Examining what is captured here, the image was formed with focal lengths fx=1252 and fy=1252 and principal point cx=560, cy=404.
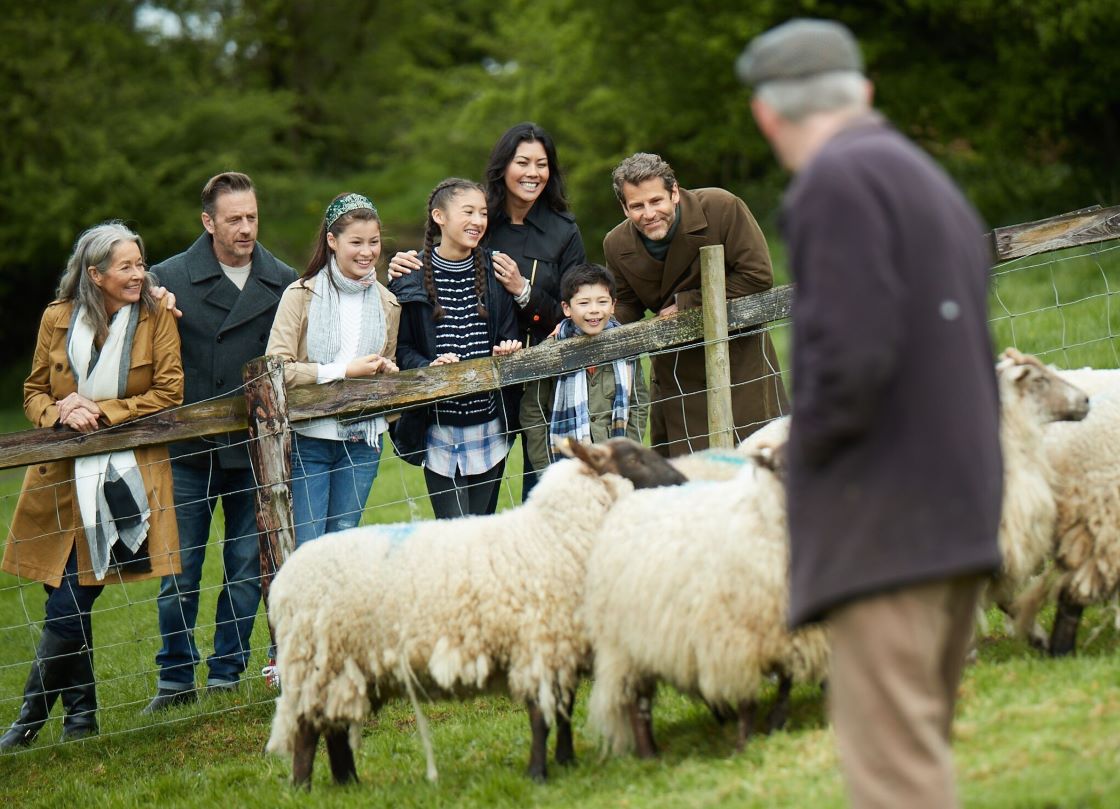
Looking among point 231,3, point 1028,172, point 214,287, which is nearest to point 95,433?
point 214,287

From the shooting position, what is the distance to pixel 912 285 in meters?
2.94

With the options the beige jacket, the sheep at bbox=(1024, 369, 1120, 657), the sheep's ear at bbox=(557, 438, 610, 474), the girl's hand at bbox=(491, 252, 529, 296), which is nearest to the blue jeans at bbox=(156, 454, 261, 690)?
the beige jacket

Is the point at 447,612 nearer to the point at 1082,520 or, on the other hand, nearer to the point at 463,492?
the point at 463,492

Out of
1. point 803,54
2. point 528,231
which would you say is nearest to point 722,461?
point 528,231

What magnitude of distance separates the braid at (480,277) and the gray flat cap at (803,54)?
3.78m

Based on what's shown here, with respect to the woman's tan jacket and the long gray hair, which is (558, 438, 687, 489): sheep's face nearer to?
the woman's tan jacket

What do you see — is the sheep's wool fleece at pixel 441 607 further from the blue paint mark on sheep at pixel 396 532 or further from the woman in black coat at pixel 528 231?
the woman in black coat at pixel 528 231

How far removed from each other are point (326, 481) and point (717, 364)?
88.2 inches

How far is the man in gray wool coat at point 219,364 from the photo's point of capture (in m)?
7.08

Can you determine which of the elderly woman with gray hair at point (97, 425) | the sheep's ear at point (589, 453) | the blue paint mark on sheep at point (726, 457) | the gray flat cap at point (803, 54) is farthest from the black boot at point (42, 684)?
the gray flat cap at point (803, 54)

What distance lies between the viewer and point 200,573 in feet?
24.1

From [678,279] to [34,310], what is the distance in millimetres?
29451

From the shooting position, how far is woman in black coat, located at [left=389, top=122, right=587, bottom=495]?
6914 millimetres

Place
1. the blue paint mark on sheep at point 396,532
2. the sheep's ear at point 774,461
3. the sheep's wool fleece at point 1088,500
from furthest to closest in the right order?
the blue paint mark on sheep at point 396,532
the sheep's wool fleece at point 1088,500
the sheep's ear at point 774,461
